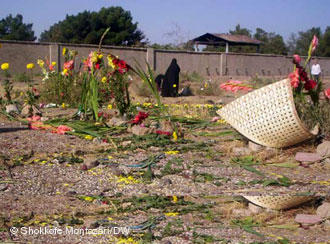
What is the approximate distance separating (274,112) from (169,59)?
2203 centimetres

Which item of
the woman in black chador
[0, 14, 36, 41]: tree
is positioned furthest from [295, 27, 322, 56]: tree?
the woman in black chador

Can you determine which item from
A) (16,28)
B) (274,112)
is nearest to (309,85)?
(274,112)

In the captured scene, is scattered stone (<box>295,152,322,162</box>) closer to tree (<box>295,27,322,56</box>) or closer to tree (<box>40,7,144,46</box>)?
tree (<box>40,7,144,46</box>)

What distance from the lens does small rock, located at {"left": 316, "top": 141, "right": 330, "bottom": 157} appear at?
4801 millimetres

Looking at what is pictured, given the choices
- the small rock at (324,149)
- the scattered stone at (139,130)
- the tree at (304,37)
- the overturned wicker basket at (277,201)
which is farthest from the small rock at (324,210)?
the tree at (304,37)

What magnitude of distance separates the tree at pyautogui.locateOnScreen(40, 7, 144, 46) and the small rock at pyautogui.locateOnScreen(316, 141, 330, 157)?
126 feet

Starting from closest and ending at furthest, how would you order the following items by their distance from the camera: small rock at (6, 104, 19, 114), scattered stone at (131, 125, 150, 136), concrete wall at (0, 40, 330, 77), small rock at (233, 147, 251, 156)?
small rock at (233, 147, 251, 156), scattered stone at (131, 125, 150, 136), small rock at (6, 104, 19, 114), concrete wall at (0, 40, 330, 77)

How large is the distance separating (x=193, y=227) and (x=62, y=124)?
3.23 metres

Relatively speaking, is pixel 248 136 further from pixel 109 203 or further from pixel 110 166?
pixel 109 203

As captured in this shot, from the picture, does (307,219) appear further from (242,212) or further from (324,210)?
(242,212)

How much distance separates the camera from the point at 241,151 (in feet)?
16.6

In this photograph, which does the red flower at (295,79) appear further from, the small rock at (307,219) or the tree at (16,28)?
the tree at (16,28)

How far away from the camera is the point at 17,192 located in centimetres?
380

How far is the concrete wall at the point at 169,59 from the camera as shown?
22844mm
